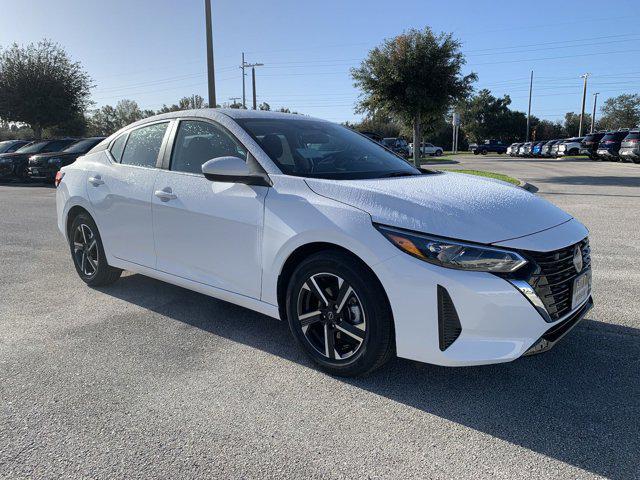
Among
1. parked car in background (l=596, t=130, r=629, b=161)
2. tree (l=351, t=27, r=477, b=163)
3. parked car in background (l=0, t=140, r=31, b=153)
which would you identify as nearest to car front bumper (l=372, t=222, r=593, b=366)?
tree (l=351, t=27, r=477, b=163)

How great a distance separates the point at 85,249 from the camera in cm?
514

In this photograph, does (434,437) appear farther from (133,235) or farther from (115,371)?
(133,235)

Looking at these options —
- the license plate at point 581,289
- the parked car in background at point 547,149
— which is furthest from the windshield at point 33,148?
the parked car in background at point 547,149

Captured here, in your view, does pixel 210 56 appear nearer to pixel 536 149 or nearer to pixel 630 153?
pixel 630 153

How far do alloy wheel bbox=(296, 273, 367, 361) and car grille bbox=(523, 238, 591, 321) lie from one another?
38.0 inches

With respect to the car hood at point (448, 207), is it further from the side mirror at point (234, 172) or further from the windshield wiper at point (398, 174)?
the side mirror at point (234, 172)

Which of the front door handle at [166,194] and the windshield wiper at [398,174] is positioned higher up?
the windshield wiper at [398,174]

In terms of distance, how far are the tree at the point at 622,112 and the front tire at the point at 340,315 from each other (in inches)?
3792

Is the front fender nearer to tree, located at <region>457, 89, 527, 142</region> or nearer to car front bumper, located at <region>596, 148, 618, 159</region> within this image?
car front bumper, located at <region>596, 148, 618, 159</region>

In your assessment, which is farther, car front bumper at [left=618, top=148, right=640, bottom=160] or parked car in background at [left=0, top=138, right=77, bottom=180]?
car front bumper at [left=618, top=148, right=640, bottom=160]

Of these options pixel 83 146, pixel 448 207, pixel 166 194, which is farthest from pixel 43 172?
pixel 448 207

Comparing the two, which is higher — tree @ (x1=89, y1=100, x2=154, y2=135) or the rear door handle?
tree @ (x1=89, y1=100, x2=154, y2=135)

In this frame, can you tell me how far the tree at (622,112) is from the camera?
8504 cm

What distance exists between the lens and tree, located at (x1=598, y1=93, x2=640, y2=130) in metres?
85.0
